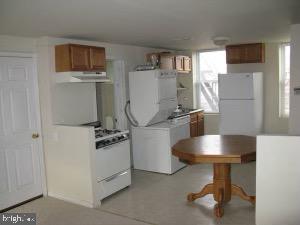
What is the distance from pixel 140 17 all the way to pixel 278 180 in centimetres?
214

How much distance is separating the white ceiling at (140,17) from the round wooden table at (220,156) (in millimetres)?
1549

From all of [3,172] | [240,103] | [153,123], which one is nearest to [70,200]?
[3,172]

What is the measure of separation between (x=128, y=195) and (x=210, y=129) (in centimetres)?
360

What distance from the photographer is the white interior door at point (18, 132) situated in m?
4.04

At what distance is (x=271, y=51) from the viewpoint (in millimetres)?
6586

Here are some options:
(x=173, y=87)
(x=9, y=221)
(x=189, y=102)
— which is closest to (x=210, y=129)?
(x=189, y=102)

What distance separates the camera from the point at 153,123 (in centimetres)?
563

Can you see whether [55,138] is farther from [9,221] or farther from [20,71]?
[9,221]

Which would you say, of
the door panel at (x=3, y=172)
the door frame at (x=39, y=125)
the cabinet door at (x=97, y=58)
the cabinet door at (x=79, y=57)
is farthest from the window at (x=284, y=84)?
the door panel at (x=3, y=172)

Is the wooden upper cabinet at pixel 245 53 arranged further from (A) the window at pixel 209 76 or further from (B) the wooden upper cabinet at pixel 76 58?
(B) the wooden upper cabinet at pixel 76 58

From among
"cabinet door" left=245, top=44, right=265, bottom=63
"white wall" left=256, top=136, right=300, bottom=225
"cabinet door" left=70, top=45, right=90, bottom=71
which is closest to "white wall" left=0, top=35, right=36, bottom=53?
"cabinet door" left=70, top=45, right=90, bottom=71

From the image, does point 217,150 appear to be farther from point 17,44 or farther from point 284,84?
point 284,84

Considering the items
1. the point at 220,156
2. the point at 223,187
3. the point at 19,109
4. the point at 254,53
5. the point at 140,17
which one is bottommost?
the point at 223,187

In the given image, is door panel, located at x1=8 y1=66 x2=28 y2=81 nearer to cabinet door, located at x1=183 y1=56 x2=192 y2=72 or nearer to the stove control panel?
the stove control panel
